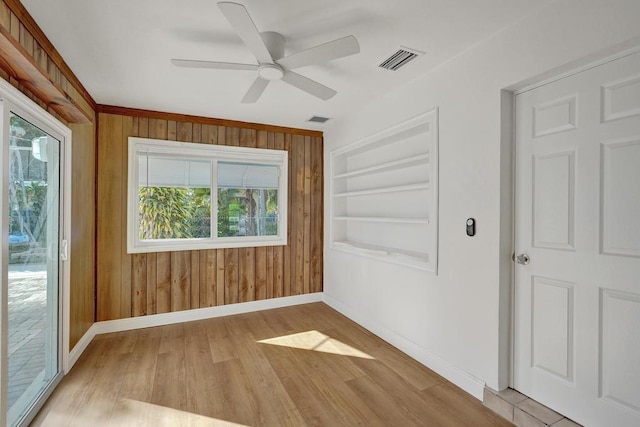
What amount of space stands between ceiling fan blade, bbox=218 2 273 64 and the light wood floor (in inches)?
93.4

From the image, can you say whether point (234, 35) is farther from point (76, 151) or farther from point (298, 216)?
point (298, 216)

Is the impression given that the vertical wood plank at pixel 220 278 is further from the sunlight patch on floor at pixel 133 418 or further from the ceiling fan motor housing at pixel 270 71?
the ceiling fan motor housing at pixel 270 71

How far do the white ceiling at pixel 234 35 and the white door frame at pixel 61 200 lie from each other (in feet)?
1.61

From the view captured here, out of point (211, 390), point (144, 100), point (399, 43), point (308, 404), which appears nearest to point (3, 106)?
point (144, 100)

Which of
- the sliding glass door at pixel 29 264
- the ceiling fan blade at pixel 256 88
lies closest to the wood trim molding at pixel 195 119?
the sliding glass door at pixel 29 264

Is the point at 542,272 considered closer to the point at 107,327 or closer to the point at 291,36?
the point at 291,36

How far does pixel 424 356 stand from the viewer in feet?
8.75

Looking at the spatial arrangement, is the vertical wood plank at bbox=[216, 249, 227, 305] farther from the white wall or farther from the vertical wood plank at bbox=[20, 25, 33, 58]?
the vertical wood plank at bbox=[20, 25, 33, 58]

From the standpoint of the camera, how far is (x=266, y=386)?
2369mm

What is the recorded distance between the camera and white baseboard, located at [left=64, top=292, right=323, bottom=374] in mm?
3043

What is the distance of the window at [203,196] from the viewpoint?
3.59 metres

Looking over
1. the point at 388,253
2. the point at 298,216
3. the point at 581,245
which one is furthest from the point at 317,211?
the point at 581,245

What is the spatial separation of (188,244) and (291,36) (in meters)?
2.72

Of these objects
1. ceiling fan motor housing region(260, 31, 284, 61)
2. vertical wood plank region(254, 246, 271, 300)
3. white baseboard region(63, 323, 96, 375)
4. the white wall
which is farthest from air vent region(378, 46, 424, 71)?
white baseboard region(63, 323, 96, 375)
